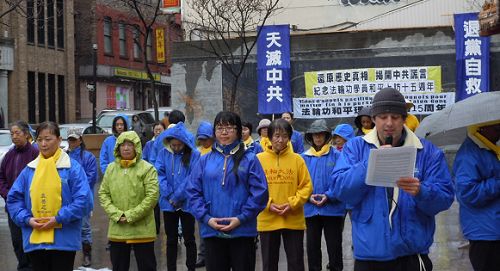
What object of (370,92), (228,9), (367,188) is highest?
(228,9)

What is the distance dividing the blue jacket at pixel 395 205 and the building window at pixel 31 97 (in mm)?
34749

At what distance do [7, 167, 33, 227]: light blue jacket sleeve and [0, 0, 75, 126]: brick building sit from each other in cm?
2722

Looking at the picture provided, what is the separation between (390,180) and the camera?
452 centimetres

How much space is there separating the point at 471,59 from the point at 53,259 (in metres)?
13.7

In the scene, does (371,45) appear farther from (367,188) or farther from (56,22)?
(56,22)

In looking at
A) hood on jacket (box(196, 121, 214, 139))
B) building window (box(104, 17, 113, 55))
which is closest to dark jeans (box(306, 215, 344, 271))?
hood on jacket (box(196, 121, 214, 139))

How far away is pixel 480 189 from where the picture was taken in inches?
223

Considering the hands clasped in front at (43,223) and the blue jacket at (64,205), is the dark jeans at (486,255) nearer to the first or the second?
the blue jacket at (64,205)

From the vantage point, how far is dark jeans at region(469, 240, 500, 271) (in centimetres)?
582

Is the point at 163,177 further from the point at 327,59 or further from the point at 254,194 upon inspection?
the point at 327,59

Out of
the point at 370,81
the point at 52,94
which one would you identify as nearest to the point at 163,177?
the point at 370,81

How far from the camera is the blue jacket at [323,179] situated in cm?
868

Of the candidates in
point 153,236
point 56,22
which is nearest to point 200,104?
point 153,236

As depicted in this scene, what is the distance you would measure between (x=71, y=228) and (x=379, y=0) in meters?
23.1
